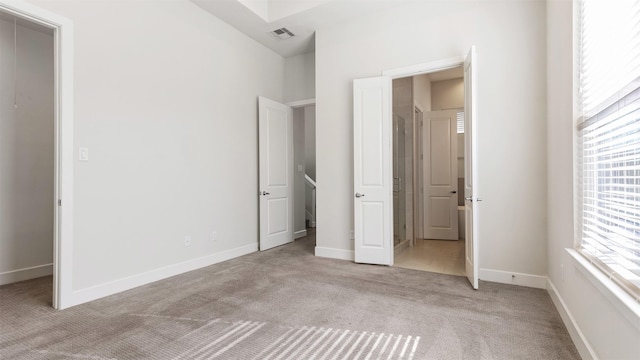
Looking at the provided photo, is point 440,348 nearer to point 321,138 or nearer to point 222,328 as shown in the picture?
point 222,328

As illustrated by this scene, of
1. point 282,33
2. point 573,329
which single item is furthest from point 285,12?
point 573,329

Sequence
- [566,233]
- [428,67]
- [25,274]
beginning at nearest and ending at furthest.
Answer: [566,233] → [25,274] → [428,67]

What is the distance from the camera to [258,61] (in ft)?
15.6

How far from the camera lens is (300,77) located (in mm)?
5191

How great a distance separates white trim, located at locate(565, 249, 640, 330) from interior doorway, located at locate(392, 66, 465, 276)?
Answer: 279cm

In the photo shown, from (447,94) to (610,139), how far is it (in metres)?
5.03

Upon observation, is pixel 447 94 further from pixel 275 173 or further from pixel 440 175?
pixel 275 173

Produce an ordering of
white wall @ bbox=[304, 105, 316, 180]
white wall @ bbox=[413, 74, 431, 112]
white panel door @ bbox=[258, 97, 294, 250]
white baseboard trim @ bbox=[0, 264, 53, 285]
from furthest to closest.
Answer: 1. white wall @ bbox=[304, 105, 316, 180]
2. white wall @ bbox=[413, 74, 431, 112]
3. white panel door @ bbox=[258, 97, 294, 250]
4. white baseboard trim @ bbox=[0, 264, 53, 285]

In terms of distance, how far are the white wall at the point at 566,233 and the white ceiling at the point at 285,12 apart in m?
1.88

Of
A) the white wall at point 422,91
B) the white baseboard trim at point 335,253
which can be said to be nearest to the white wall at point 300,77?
the white wall at point 422,91

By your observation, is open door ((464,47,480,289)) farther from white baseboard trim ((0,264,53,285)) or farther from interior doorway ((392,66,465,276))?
white baseboard trim ((0,264,53,285))

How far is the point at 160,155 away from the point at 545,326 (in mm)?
3703

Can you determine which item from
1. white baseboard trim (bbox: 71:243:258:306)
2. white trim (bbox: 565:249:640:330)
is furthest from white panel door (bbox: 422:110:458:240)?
white trim (bbox: 565:249:640:330)

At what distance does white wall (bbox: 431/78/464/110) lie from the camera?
620 cm
